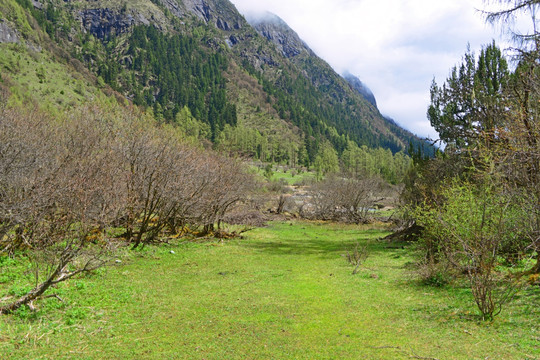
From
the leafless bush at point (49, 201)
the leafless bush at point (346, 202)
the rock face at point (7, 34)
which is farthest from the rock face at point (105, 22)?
the leafless bush at point (49, 201)

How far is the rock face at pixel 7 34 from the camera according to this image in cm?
9063

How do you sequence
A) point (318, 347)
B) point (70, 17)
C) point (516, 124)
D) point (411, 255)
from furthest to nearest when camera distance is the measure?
point (70, 17), point (411, 255), point (516, 124), point (318, 347)

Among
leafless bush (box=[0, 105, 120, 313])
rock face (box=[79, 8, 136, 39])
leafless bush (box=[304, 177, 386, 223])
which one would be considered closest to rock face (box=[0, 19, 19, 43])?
rock face (box=[79, 8, 136, 39])

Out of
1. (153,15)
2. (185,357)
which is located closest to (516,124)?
(185,357)

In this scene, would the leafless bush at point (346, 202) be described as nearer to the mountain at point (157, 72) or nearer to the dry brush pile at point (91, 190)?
the dry brush pile at point (91, 190)

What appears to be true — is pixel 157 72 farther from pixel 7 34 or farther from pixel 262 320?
pixel 262 320

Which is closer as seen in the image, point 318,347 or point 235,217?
point 318,347

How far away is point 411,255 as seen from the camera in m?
14.7

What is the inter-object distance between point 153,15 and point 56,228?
217 m

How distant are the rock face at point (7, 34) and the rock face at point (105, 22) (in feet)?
299

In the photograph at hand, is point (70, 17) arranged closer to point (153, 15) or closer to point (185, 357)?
point (153, 15)

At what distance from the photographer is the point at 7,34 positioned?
304 ft

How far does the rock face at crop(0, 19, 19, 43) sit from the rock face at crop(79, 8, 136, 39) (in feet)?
299

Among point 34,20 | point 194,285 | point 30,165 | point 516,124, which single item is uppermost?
point 34,20
